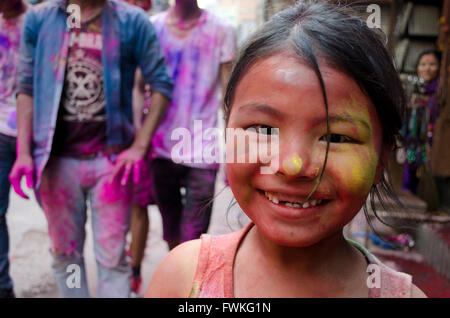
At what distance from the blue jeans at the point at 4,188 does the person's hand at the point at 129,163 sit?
0.65m

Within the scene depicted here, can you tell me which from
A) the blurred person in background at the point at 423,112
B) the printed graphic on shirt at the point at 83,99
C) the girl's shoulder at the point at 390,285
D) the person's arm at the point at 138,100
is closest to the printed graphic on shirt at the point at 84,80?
the printed graphic on shirt at the point at 83,99

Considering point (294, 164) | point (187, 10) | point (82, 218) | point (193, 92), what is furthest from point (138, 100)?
point (294, 164)

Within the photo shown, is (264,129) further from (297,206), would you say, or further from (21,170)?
(21,170)

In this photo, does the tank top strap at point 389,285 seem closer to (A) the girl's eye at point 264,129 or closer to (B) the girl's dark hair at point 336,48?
(B) the girl's dark hair at point 336,48

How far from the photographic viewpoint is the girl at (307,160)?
33.3 inches

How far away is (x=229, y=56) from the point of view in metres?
2.39

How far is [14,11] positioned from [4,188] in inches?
38.1

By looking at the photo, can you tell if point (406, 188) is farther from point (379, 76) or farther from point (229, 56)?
point (379, 76)

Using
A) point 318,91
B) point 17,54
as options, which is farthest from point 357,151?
point 17,54

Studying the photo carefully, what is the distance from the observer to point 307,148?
832 millimetres

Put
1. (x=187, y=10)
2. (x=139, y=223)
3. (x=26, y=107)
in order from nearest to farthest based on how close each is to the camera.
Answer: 1. (x=26, y=107)
2. (x=187, y=10)
3. (x=139, y=223)

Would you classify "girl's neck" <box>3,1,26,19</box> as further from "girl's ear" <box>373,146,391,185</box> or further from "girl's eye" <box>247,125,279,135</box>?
"girl's ear" <box>373,146,391,185</box>

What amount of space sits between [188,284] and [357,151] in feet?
1.71
